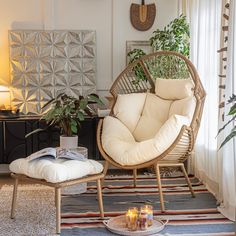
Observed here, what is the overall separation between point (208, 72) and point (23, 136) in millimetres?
1975

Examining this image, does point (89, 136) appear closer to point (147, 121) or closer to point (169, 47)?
point (147, 121)

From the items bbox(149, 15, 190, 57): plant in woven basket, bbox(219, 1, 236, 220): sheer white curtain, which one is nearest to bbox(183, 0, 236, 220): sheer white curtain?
bbox(219, 1, 236, 220): sheer white curtain

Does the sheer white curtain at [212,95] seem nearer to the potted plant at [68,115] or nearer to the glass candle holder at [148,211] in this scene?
the glass candle holder at [148,211]

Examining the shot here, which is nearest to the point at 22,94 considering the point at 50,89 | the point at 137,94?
the point at 50,89

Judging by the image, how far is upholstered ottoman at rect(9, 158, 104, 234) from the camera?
3.20 meters

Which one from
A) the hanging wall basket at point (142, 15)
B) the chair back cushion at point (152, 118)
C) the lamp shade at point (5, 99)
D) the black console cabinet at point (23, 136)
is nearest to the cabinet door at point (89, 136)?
the black console cabinet at point (23, 136)

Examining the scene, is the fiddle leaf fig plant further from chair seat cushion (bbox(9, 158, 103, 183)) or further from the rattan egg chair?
chair seat cushion (bbox(9, 158, 103, 183))

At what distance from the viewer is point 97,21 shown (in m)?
5.44

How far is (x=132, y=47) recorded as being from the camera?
5469 millimetres

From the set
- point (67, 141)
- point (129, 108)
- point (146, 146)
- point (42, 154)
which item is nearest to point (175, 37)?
point (129, 108)

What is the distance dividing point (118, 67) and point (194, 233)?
2.63 metres

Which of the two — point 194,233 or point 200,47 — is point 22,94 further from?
point 194,233

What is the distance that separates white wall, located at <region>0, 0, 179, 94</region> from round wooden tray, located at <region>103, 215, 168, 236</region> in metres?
2.31

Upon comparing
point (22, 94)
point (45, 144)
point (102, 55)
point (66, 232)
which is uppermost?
point (102, 55)
